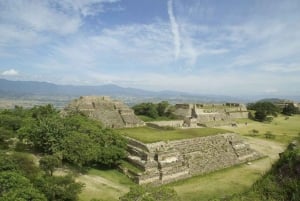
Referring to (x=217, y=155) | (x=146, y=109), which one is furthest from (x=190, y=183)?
(x=146, y=109)

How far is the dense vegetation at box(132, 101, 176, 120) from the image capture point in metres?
48.1

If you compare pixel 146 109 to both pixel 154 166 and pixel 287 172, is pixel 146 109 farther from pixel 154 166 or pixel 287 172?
pixel 287 172

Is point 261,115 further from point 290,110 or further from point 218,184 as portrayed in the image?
point 218,184

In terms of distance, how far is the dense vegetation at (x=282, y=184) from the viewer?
43.1ft

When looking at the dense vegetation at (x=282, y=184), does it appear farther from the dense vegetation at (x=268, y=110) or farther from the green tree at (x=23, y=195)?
the dense vegetation at (x=268, y=110)

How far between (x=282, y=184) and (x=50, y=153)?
18.6m

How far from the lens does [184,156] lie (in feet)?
80.8

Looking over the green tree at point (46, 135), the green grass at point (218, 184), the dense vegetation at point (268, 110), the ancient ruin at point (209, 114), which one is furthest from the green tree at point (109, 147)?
the dense vegetation at point (268, 110)

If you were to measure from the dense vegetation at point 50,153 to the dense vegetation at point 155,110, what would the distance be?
22372 mm

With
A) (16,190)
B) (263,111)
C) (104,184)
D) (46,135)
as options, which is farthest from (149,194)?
(263,111)

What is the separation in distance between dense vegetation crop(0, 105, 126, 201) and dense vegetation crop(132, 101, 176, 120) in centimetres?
2237

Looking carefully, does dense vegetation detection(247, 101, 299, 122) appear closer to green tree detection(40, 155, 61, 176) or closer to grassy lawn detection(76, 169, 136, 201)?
grassy lawn detection(76, 169, 136, 201)

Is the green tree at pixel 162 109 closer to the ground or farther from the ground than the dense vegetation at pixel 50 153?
farther from the ground

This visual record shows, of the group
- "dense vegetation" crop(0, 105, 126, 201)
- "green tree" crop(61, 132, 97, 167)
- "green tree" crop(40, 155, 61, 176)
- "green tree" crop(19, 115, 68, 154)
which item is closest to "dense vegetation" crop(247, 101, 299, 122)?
"dense vegetation" crop(0, 105, 126, 201)
